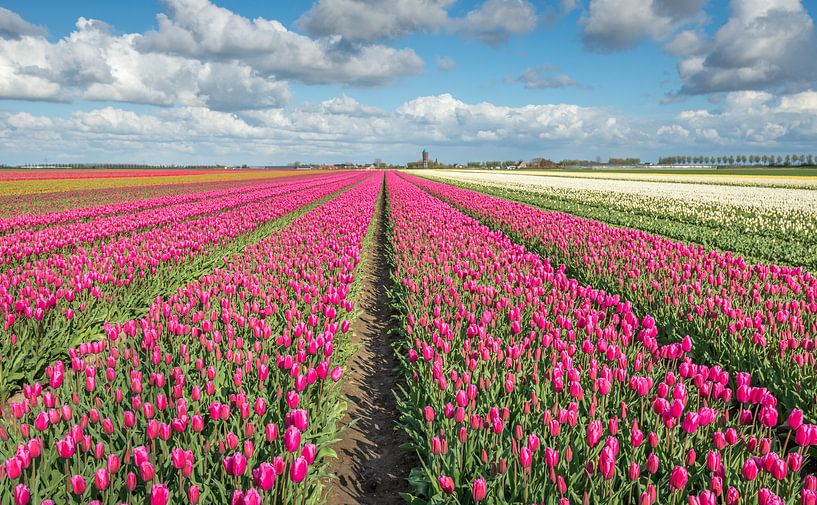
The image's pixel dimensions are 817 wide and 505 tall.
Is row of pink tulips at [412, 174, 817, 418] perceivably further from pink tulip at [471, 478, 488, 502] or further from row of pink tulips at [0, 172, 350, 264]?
row of pink tulips at [0, 172, 350, 264]

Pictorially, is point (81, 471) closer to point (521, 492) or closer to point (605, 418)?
point (521, 492)

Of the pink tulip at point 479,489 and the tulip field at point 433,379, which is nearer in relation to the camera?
the pink tulip at point 479,489

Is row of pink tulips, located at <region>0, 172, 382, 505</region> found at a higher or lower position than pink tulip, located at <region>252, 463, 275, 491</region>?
lower

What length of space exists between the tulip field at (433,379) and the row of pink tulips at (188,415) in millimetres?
23

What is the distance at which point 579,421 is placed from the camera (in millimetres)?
3740

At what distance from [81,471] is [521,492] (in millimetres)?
2752

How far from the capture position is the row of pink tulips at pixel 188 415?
2773 millimetres

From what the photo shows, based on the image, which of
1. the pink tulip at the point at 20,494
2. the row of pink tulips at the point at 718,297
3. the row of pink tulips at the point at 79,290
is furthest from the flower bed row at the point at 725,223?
the pink tulip at the point at 20,494

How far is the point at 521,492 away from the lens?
301cm

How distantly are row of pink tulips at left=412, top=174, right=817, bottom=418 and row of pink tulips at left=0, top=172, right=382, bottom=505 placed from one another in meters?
4.26

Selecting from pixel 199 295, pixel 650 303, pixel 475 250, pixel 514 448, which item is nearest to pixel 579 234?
pixel 475 250

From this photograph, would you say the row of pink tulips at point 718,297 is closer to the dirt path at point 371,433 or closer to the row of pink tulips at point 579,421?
the row of pink tulips at point 579,421

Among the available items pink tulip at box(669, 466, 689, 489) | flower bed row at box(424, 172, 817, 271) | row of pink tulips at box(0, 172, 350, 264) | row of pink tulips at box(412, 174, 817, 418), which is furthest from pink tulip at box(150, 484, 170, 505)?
flower bed row at box(424, 172, 817, 271)

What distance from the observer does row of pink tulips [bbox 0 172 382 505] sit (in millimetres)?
2773
